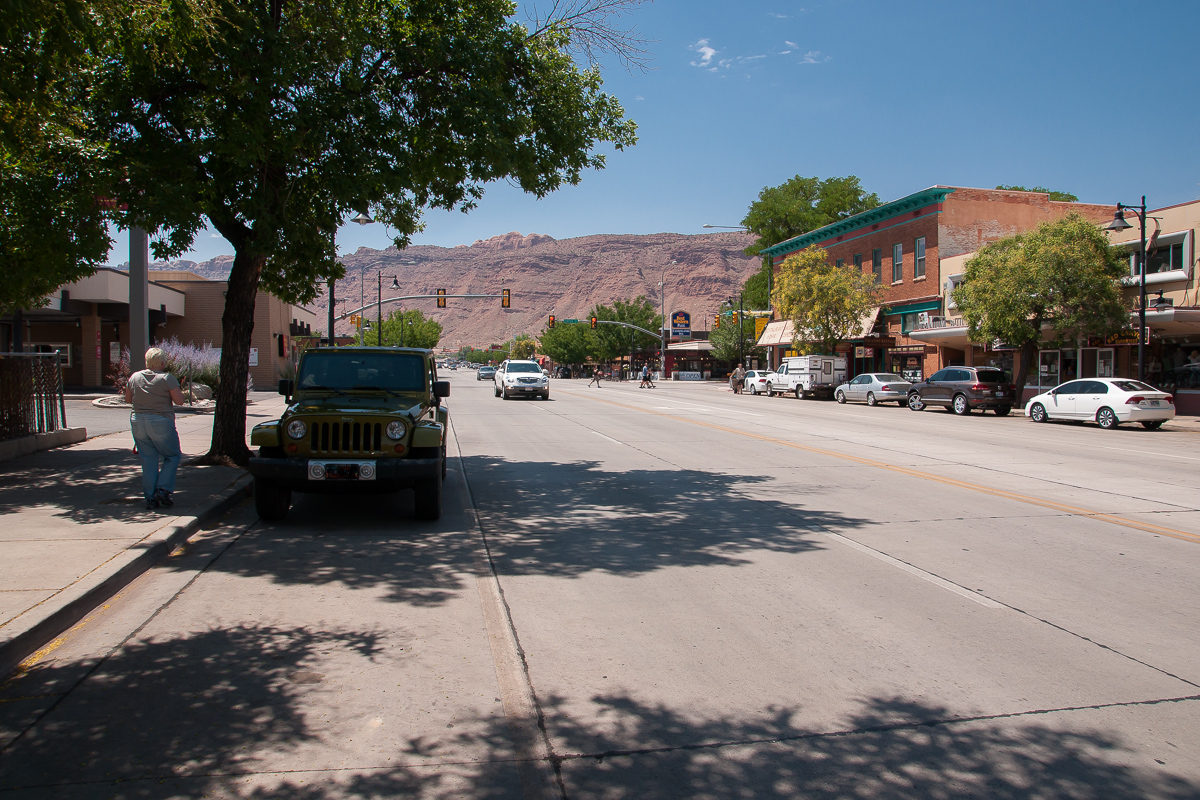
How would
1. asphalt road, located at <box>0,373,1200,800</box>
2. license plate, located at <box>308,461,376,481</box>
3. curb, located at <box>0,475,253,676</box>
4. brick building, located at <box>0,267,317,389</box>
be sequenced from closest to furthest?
asphalt road, located at <box>0,373,1200,800</box> < curb, located at <box>0,475,253,676</box> < license plate, located at <box>308,461,376,481</box> < brick building, located at <box>0,267,317,389</box>

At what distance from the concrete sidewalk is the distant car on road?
2965cm

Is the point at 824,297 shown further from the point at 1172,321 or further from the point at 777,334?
the point at 1172,321

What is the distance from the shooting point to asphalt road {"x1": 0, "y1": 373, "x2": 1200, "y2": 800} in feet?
11.1

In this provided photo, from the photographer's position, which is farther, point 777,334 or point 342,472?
point 777,334

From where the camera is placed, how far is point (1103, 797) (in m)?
3.18

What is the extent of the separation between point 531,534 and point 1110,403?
21546 millimetres

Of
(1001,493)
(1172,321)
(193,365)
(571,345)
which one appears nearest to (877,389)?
(1172,321)

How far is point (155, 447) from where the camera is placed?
27.6ft

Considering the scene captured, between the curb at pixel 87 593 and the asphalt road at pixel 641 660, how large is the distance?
0.41 ft

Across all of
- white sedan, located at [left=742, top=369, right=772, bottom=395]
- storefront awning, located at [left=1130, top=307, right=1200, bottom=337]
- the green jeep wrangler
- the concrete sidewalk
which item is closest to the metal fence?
the concrete sidewalk

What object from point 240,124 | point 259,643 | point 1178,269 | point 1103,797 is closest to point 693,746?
point 1103,797

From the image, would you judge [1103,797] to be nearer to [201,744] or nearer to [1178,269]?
Answer: [201,744]

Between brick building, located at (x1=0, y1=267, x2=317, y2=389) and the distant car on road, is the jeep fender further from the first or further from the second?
the distant car on road

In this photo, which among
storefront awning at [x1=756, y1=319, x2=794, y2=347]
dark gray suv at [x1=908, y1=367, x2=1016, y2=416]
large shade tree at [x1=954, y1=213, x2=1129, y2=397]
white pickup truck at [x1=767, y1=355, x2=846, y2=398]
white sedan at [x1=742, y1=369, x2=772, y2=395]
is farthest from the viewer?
storefront awning at [x1=756, y1=319, x2=794, y2=347]
